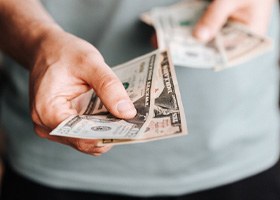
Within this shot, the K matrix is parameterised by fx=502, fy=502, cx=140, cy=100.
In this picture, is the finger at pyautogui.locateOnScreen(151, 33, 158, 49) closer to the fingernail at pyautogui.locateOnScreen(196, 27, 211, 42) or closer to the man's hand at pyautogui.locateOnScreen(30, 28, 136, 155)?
the fingernail at pyautogui.locateOnScreen(196, 27, 211, 42)

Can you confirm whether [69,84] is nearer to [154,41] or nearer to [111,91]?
[111,91]

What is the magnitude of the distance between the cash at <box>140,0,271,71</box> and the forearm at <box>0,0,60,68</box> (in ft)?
0.68

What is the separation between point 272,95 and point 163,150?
0.27 m

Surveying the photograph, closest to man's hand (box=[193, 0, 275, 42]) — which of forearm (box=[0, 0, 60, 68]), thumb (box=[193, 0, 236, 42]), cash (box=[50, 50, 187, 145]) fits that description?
thumb (box=[193, 0, 236, 42])

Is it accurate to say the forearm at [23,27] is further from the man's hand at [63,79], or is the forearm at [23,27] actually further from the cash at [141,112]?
the cash at [141,112]

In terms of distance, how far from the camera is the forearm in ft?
2.81

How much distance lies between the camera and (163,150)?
3.34ft

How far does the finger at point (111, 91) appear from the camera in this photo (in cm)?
69

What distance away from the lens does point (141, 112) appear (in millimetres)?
735

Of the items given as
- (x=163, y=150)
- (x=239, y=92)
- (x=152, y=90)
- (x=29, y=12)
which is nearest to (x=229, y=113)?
(x=239, y=92)

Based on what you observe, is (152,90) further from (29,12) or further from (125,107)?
(29,12)

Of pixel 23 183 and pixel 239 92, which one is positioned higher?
pixel 239 92

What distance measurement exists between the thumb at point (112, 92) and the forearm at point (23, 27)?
0.17 meters

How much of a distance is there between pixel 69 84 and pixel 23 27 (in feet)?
0.68
